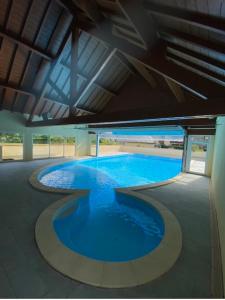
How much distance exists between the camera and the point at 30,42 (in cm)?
549

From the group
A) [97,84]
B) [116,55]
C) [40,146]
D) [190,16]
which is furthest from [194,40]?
[40,146]

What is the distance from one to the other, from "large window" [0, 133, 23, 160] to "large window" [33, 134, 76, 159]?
904 mm

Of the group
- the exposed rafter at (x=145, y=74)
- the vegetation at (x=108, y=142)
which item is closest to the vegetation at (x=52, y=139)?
the vegetation at (x=108, y=142)

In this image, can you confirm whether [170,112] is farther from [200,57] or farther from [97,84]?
[97,84]

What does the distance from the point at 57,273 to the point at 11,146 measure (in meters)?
9.84

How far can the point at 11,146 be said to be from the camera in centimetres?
988

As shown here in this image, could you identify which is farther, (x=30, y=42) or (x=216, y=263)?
(x=30, y=42)

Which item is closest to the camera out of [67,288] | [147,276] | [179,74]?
[67,288]

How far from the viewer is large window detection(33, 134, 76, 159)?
1094 cm

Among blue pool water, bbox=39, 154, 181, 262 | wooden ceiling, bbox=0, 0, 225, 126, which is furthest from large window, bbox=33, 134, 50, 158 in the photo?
blue pool water, bbox=39, 154, 181, 262

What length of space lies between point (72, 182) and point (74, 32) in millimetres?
5837

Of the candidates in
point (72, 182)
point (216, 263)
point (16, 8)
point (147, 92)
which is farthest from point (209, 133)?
point (16, 8)

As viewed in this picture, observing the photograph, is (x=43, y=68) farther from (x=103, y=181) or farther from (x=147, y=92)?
(x=103, y=181)

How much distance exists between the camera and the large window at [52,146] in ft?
35.9
